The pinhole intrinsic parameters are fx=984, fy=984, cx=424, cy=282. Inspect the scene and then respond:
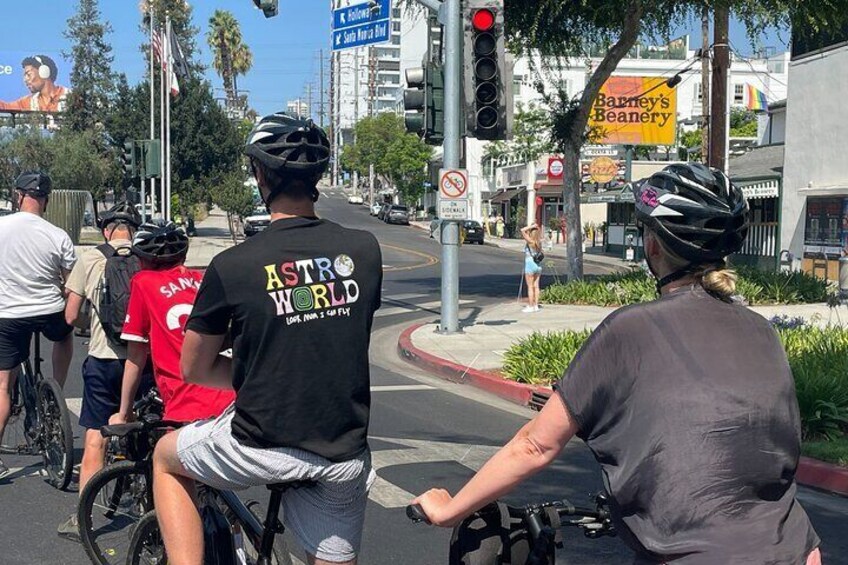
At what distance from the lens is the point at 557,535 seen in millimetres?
2504

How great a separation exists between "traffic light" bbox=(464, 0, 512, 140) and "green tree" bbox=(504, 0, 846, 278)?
5.16 meters

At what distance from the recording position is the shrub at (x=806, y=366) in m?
8.30

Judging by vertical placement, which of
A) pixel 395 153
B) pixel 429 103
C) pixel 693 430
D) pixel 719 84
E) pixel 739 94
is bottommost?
pixel 693 430

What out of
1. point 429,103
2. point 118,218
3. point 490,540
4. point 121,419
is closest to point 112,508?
point 121,419

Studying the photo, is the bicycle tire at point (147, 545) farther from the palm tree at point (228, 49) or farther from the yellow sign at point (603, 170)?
the palm tree at point (228, 49)

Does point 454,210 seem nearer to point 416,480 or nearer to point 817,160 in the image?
point 416,480

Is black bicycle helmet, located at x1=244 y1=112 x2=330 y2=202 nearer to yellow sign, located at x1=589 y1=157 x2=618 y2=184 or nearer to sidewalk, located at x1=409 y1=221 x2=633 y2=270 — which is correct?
sidewalk, located at x1=409 y1=221 x2=633 y2=270

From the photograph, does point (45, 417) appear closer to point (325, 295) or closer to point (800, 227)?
point (325, 295)

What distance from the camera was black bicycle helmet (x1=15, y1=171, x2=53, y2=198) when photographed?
6.48 m

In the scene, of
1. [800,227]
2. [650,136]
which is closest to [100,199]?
[650,136]

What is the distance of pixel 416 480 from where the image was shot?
23.1ft

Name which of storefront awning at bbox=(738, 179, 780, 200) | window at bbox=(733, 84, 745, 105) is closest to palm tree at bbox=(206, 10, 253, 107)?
window at bbox=(733, 84, 745, 105)

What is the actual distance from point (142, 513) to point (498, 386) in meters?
6.71

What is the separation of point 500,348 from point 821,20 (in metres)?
9.60
